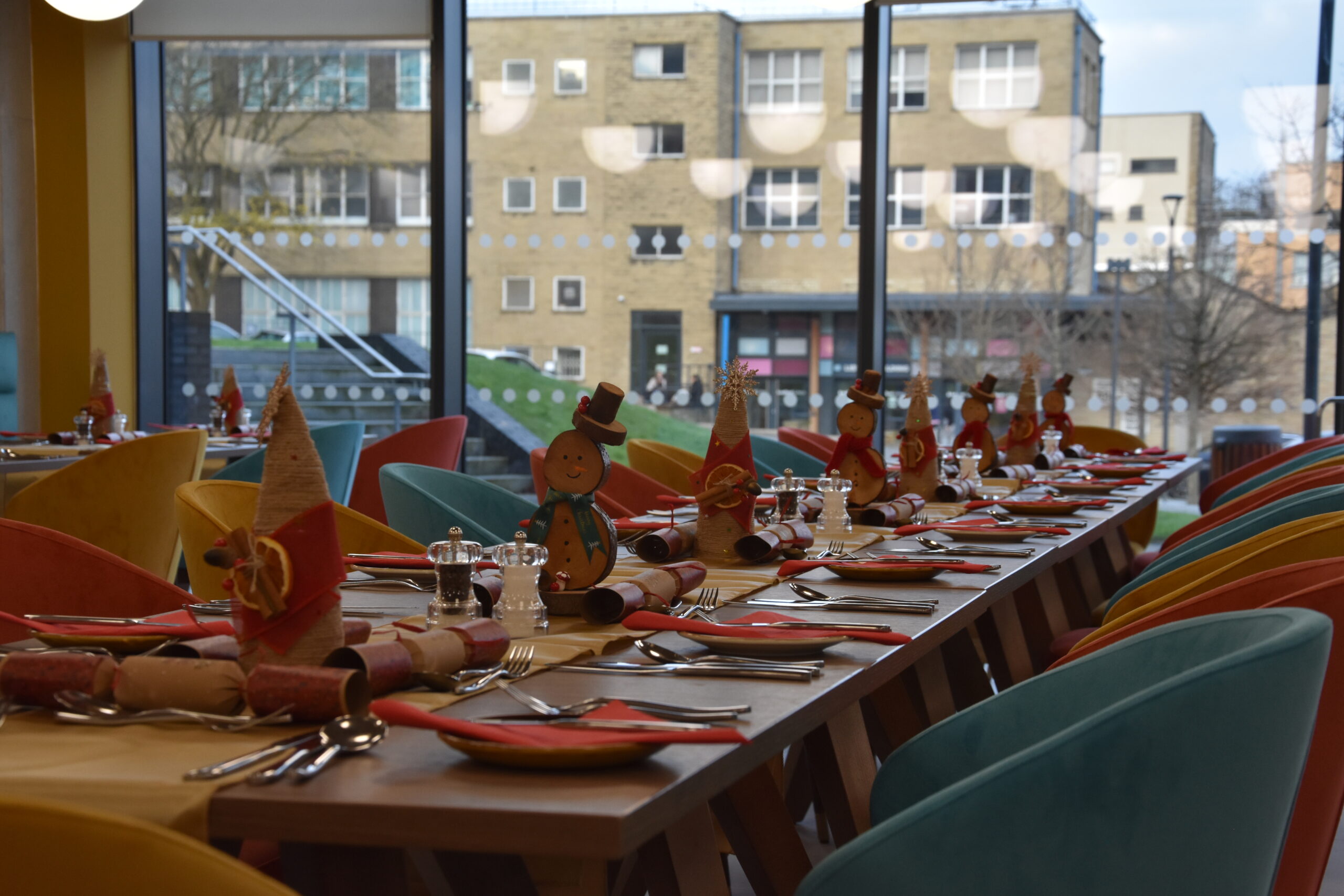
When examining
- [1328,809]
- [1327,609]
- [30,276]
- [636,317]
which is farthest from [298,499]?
[30,276]

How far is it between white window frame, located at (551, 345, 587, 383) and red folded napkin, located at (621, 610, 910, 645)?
576 centimetres

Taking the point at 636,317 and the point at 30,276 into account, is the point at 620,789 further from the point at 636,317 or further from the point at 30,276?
the point at 30,276

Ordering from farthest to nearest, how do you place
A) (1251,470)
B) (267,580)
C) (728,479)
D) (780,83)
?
(780,83) → (1251,470) → (728,479) → (267,580)

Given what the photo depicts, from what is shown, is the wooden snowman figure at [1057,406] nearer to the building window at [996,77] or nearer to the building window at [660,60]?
the building window at [996,77]

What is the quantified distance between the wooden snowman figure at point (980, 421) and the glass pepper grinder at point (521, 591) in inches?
104

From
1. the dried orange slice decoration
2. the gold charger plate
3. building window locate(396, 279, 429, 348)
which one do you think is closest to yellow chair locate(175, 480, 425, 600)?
the dried orange slice decoration

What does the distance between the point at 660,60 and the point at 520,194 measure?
3.60ft

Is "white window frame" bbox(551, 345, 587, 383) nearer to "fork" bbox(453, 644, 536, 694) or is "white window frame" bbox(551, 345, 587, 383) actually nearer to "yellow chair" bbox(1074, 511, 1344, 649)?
"yellow chair" bbox(1074, 511, 1344, 649)

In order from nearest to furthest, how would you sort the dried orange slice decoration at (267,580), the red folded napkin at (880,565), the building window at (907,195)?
the dried orange slice decoration at (267,580) → the red folded napkin at (880,565) → the building window at (907,195)

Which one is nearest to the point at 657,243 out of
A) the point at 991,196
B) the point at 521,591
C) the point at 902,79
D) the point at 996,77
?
the point at 902,79

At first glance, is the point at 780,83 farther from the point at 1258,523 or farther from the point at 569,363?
the point at 1258,523

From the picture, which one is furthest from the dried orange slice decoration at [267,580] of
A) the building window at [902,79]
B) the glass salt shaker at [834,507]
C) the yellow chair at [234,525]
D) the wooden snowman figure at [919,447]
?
the building window at [902,79]

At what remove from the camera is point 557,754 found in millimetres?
985

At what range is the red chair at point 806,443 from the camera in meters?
5.94
